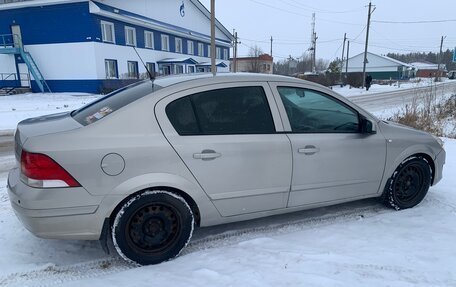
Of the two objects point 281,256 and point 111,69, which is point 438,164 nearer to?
point 281,256

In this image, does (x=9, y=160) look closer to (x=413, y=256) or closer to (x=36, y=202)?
(x=36, y=202)

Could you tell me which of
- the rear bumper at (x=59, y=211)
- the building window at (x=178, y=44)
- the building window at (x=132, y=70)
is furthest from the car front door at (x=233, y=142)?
the building window at (x=178, y=44)

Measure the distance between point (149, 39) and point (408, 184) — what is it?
31.9 meters

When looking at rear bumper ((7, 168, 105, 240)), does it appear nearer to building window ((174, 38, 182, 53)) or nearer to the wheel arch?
the wheel arch

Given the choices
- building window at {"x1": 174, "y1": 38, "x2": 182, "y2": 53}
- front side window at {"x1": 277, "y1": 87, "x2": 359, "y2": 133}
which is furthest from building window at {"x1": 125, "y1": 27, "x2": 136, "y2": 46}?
front side window at {"x1": 277, "y1": 87, "x2": 359, "y2": 133}

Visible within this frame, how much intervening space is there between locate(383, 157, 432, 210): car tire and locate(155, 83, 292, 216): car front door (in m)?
→ 1.49

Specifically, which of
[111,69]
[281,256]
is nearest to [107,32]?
[111,69]

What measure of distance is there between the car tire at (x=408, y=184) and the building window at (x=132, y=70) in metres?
28.0

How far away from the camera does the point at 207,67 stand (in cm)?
4109

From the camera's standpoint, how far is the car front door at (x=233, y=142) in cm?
322

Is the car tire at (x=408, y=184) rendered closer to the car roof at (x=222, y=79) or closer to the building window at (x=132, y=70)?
the car roof at (x=222, y=79)

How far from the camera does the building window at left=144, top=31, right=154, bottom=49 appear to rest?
32531mm

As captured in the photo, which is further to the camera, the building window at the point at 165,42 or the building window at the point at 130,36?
the building window at the point at 165,42

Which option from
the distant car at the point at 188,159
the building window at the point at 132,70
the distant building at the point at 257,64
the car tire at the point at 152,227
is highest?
the distant building at the point at 257,64
